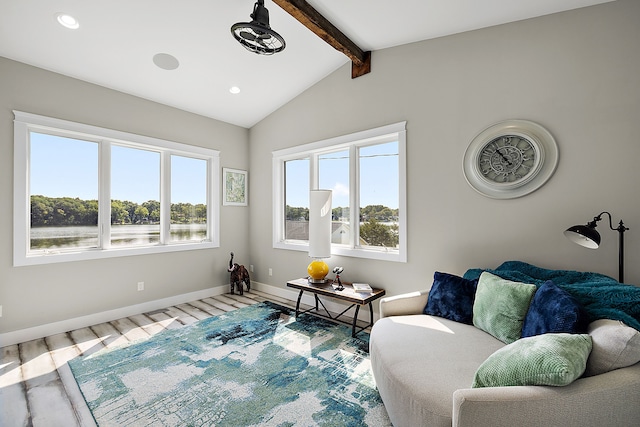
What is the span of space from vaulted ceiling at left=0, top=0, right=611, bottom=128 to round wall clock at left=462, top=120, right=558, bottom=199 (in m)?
0.96

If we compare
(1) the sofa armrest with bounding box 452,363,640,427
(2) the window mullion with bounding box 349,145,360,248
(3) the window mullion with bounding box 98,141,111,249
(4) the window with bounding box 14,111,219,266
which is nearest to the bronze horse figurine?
(4) the window with bounding box 14,111,219,266

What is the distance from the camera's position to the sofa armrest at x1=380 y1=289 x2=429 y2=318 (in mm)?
2375

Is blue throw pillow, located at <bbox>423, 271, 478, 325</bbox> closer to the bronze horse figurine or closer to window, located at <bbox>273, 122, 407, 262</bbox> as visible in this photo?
window, located at <bbox>273, 122, 407, 262</bbox>

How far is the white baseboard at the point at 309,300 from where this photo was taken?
3.40 m

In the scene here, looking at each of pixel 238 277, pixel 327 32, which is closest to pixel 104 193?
pixel 238 277

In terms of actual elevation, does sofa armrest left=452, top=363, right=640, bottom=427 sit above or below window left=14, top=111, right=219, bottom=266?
below

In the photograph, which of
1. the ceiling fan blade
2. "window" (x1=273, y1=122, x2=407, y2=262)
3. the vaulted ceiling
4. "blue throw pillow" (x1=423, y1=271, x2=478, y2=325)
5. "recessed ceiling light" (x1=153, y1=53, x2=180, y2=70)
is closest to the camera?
"blue throw pillow" (x1=423, y1=271, x2=478, y2=325)

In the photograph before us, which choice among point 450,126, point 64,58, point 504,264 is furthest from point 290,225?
point 64,58

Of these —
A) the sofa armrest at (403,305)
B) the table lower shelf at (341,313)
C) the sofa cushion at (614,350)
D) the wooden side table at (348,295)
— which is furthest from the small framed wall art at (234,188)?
the sofa cushion at (614,350)

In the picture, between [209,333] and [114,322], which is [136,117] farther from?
[209,333]

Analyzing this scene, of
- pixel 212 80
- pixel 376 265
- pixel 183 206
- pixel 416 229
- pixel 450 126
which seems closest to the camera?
pixel 450 126

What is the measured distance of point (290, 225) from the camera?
4.44 m

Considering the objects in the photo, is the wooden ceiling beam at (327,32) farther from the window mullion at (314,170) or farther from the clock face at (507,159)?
the clock face at (507,159)

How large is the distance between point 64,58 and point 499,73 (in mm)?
4169
